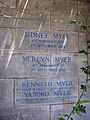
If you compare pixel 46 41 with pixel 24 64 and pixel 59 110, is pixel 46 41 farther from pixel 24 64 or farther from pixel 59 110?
pixel 59 110

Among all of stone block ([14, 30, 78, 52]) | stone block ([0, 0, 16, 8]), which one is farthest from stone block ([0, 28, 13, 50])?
stone block ([0, 0, 16, 8])

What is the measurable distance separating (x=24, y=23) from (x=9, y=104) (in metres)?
1.37

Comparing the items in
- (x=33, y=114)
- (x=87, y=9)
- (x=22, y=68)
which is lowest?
(x=33, y=114)

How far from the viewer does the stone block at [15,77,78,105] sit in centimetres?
467

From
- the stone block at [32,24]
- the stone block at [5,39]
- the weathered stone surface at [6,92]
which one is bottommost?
the weathered stone surface at [6,92]

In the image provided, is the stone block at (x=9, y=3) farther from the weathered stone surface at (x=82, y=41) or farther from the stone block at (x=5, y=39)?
the weathered stone surface at (x=82, y=41)

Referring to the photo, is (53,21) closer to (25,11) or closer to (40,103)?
(25,11)

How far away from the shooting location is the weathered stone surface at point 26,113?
457 centimetres

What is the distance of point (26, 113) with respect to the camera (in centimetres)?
470

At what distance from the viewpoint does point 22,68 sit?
15.3 ft

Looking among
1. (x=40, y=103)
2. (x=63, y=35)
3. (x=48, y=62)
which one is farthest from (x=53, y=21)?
(x=40, y=103)

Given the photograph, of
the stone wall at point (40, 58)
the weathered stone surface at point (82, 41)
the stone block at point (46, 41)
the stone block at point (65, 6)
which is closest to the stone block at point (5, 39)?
the stone wall at point (40, 58)

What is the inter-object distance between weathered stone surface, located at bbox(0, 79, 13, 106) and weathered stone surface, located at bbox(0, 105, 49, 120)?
0.11 meters

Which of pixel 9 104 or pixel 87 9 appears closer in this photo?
pixel 9 104
